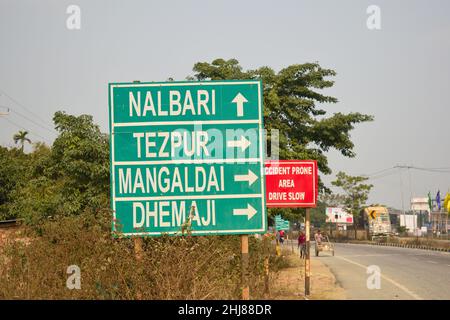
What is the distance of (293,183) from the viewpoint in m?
17.0

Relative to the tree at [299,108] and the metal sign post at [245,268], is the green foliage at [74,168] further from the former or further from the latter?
the metal sign post at [245,268]

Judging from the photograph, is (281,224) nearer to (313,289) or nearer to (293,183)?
(313,289)

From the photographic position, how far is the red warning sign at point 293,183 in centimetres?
1675

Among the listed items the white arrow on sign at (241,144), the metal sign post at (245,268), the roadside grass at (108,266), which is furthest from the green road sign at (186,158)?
the roadside grass at (108,266)

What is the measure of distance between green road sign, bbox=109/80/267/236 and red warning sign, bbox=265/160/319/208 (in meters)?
7.43

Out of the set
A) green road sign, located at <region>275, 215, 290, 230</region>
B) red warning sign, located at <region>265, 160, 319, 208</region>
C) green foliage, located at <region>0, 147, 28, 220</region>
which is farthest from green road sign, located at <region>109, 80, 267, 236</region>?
green foliage, located at <region>0, 147, 28, 220</region>

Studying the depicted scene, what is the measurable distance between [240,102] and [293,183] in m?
7.93

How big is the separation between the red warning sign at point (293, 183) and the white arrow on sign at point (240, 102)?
25.0ft

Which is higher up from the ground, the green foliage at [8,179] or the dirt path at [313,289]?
the green foliage at [8,179]

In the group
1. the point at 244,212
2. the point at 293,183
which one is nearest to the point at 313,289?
the point at 293,183

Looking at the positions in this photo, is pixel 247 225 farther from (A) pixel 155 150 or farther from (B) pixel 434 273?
(B) pixel 434 273

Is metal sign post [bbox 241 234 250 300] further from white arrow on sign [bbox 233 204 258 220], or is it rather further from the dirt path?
the dirt path

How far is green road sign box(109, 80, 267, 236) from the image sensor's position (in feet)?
30.4
